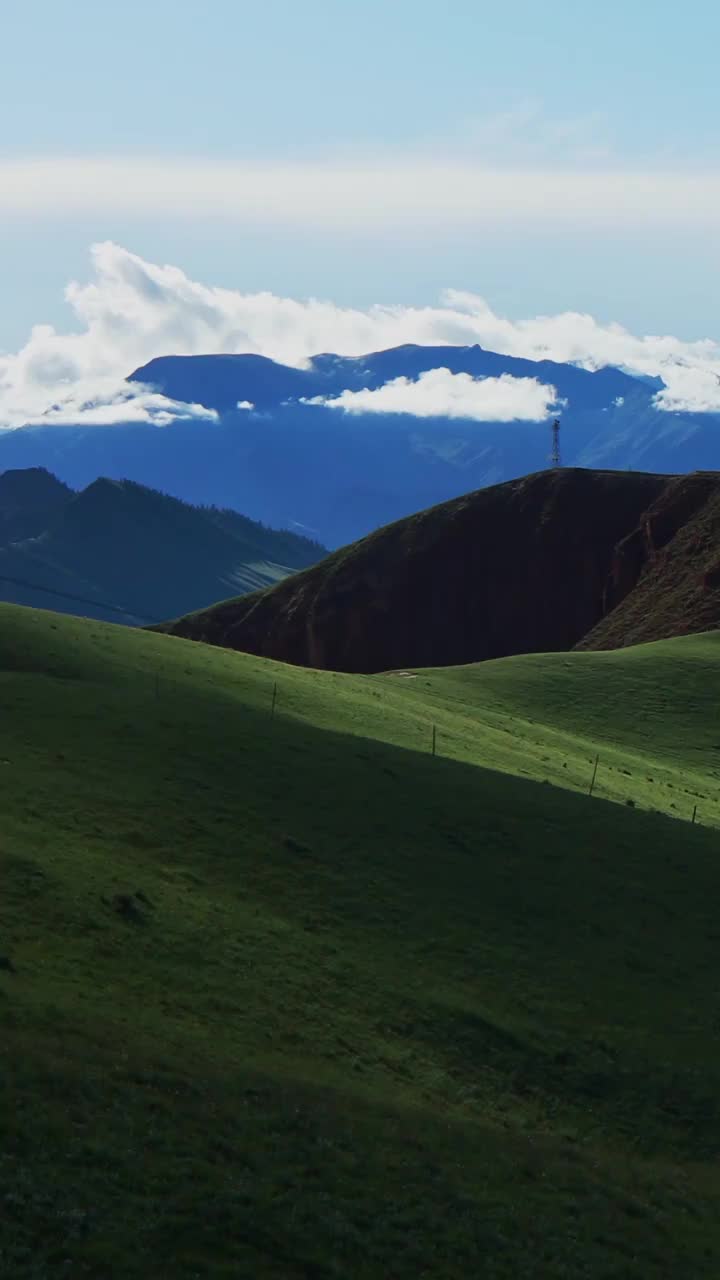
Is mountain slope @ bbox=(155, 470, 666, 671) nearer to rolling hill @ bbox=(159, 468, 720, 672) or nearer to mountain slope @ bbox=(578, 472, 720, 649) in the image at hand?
rolling hill @ bbox=(159, 468, 720, 672)

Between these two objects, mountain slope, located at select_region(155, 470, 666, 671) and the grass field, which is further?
mountain slope, located at select_region(155, 470, 666, 671)

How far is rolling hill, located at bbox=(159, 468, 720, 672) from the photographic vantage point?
180500 mm

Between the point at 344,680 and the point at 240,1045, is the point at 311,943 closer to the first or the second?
the point at 240,1045

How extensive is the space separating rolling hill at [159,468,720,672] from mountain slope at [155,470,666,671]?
143 millimetres

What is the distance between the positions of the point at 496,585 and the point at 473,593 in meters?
3.39

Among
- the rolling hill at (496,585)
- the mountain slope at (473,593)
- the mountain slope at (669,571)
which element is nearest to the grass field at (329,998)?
the mountain slope at (669,571)

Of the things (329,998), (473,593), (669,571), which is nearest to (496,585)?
(473,593)

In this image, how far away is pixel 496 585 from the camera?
19062 centimetres

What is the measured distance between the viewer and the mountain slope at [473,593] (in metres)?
185

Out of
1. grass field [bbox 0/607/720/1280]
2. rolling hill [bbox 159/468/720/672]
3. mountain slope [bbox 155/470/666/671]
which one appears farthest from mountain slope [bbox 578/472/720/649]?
grass field [bbox 0/607/720/1280]

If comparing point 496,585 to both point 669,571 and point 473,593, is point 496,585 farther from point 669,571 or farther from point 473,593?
point 669,571

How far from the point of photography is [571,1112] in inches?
1325

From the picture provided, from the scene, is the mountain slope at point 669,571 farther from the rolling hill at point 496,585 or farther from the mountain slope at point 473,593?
the mountain slope at point 473,593

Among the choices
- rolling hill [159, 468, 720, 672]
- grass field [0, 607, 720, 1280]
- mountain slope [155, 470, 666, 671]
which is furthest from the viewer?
mountain slope [155, 470, 666, 671]
